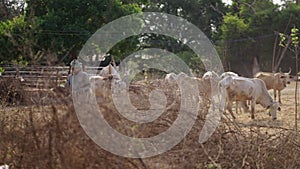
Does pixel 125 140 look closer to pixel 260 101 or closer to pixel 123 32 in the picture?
pixel 260 101

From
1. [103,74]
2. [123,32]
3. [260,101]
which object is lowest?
[260,101]

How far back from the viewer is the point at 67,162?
4.46m

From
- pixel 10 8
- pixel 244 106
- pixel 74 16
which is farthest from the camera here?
pixel 10 8

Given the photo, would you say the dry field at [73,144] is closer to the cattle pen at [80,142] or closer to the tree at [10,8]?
the cattle pen at [80,142]

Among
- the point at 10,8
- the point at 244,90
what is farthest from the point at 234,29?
the point at 244,90

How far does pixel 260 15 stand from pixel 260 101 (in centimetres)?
2221

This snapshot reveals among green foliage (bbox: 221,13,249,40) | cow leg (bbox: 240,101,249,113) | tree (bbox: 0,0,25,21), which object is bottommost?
cow leg (bbox: 240,101,249,113)

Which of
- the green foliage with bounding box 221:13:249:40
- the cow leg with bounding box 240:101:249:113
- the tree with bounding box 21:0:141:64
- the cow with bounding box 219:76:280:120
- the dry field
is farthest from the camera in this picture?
the green foliage with bounding box 221:13:249:40

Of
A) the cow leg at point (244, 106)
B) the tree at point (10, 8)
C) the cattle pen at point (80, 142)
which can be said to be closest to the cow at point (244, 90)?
the cow leg at point (244, 106)

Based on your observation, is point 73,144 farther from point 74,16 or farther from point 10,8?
point 10,8

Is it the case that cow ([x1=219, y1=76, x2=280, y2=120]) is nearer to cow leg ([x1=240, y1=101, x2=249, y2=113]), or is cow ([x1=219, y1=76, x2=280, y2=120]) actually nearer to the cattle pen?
cow leg ([x1=240, y1=101, x2=249, y2=113])

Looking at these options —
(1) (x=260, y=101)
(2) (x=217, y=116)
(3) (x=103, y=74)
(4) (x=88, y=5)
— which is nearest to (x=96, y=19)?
(4) (x=88, y=5)

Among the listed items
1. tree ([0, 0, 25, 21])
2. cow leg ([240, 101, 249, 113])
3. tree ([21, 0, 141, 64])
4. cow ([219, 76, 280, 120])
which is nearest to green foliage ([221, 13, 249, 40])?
tree ([21, 0, 141, 64])

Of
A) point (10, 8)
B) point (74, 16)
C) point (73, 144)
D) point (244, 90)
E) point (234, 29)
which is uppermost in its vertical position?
point (10, 8)
